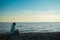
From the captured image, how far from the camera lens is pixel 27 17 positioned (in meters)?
4.95

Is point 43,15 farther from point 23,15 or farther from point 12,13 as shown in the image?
point 12,13

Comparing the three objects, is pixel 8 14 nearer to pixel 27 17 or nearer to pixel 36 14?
pixel 27 17

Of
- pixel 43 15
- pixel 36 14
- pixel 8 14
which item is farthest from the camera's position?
pixel 36 14

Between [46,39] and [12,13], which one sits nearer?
[46,39]

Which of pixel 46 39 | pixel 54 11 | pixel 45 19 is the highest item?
pixel 54 11

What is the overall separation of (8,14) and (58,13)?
203cm

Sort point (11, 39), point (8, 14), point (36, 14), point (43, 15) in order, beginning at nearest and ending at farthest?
point (11, 39), point (8, 14), point (43, 15), point (36, 14)

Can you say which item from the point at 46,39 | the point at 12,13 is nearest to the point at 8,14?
the point at 12,13

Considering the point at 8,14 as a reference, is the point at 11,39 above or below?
below

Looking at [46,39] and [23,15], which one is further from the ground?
[23,15]

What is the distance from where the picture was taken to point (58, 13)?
4.89 meters

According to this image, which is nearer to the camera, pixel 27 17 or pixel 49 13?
pixel 27 17

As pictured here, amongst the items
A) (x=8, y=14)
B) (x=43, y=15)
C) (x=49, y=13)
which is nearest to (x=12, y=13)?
(x=8, y=14)

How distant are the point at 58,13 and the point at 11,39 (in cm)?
217
